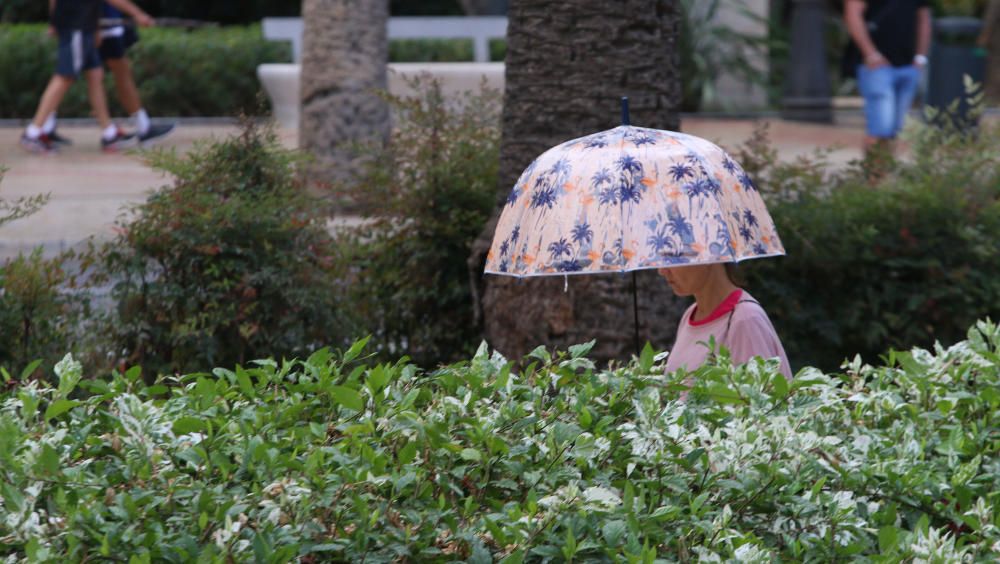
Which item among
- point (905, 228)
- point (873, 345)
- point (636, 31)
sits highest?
point (636, 31)

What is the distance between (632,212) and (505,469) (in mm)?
1244

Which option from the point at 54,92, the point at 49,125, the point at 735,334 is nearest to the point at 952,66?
the point at 54,92

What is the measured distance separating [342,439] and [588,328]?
2.90 m

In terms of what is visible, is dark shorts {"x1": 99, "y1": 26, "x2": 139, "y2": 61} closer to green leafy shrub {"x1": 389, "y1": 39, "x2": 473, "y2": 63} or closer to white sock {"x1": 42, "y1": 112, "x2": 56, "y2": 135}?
white sock {"x1": 42, "y1": 112, "x2": 56, "y2": 135}

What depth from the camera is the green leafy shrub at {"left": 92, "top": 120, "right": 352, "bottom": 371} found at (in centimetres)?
532

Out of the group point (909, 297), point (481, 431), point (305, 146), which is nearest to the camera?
point (481, 431)

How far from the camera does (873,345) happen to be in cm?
638

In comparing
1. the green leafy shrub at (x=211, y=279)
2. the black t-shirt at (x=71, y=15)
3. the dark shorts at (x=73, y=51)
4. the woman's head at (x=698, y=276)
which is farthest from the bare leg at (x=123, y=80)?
the woman's head at (x=698, y=276)

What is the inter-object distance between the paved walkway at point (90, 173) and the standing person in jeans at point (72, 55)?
27 centimetres

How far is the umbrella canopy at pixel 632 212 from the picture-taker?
3.65m

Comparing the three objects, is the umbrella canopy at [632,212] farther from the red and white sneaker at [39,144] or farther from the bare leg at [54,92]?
the red and white sneaker at [39,144]

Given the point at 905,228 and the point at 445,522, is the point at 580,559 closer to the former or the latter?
the point at 445,522

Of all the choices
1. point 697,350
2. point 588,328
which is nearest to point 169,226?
point 588,328

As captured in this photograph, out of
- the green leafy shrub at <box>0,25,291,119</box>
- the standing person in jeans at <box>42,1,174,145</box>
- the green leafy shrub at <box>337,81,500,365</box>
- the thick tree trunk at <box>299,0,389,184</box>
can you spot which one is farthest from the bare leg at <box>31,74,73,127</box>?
the green leafy shrub at <box>337,81,500,365</box>
